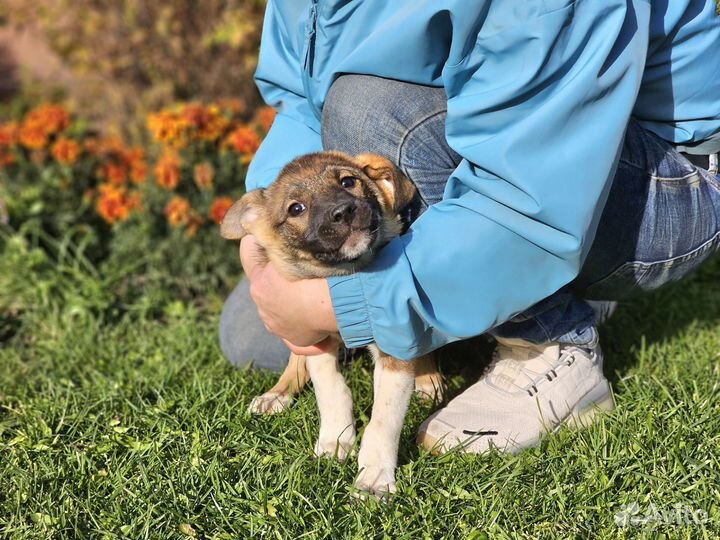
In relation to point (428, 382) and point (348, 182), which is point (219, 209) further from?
point (428, 382)

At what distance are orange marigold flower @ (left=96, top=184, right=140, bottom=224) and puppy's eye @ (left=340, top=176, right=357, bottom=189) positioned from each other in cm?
205

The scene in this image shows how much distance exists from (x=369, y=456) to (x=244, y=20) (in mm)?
4062

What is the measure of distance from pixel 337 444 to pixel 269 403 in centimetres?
46

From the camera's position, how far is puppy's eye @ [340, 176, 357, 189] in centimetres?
284

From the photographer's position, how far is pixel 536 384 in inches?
115

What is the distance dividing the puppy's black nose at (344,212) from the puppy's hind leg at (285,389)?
2.37 ft

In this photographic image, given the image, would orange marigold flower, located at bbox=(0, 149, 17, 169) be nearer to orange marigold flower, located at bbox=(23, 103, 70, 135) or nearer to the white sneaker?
orange marigold flower, located at bbox=(23, 103, 70, 135)

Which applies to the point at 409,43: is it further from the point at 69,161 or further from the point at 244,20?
the point at 244,20

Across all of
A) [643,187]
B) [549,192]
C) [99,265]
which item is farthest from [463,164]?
[99,265]

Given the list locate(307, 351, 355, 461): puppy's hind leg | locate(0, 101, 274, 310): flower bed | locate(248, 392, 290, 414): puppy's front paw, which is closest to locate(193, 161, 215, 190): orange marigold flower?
locate(0, 101, 274, 310): flower bed

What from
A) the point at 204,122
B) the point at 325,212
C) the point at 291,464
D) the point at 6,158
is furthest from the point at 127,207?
the point at 291,464

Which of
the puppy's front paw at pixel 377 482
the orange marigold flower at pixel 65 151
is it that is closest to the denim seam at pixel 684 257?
the puppy's front paw at pixel 377 482

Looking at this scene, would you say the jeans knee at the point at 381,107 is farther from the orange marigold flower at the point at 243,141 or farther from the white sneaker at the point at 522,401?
the orange marigold flower at the point at 243,141

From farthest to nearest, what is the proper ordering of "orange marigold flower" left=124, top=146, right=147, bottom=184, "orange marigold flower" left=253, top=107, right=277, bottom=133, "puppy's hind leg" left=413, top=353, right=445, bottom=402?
"orange marigold flower" left=253, top=107, right=277, bottom=133 < "orange marigold flower" left=124, top=146, right=147, bottom=184 < "puppy's hind leg" left=413, top=353, right=445, bottom=402
